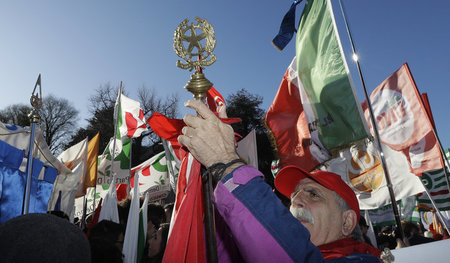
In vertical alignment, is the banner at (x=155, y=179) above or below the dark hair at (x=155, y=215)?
above

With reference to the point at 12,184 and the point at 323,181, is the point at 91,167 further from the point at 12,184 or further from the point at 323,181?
the point at 323,181

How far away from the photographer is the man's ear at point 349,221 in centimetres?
205

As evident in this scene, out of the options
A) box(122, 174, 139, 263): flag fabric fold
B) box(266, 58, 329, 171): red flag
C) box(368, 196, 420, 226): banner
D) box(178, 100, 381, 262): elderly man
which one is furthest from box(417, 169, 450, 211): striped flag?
box(178, 100, 381, 262): elderly man

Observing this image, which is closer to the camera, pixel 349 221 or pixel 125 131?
pixel 349 221

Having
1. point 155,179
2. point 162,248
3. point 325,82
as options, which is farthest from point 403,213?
point 162,248

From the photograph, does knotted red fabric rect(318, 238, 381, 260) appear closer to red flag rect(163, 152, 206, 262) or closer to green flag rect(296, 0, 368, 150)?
red flag rect(163, 152, 206, 262)

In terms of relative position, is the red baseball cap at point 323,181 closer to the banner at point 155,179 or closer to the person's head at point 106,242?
the person's head at point 106,242

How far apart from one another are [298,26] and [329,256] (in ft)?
14.4

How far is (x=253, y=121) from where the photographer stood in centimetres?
2408

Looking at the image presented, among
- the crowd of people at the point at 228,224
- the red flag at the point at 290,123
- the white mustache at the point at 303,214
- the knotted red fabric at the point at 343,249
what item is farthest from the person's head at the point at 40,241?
the red flag at the point at 290,123

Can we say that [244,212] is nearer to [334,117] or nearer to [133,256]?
[133,256]

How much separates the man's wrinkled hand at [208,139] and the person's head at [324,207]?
1117mm

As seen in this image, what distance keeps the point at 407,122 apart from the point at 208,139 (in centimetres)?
466

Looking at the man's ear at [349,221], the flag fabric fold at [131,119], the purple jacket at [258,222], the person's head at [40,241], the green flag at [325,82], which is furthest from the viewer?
the flag fabric fold at [131,119]
